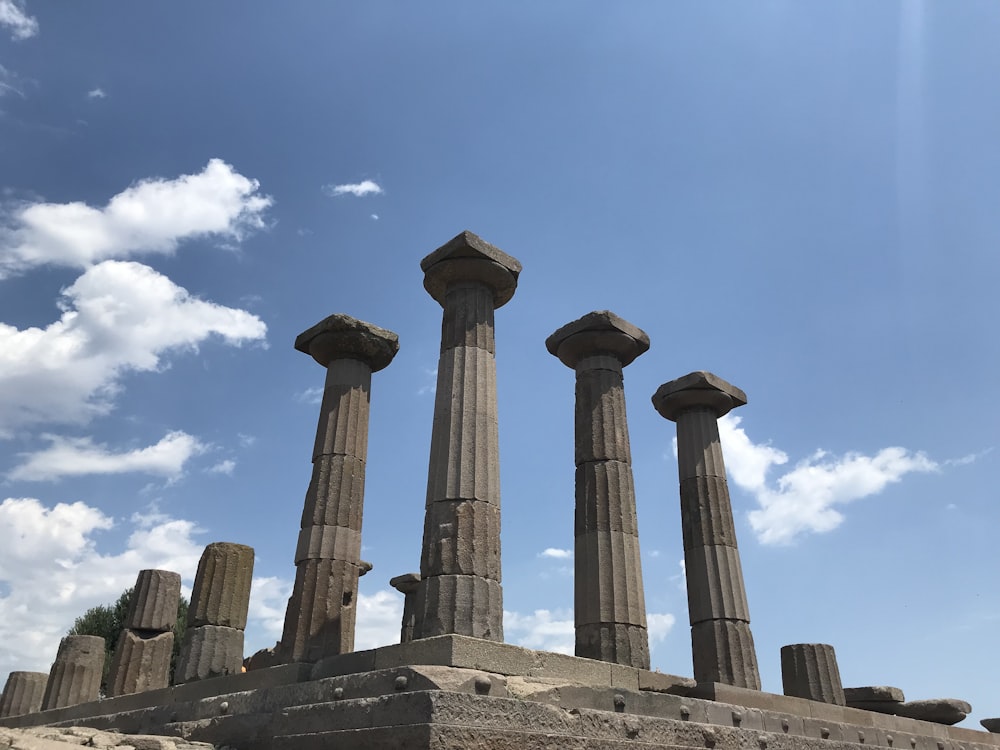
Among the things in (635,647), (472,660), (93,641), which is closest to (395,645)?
(472,660)

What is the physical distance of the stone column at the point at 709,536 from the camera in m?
15.7

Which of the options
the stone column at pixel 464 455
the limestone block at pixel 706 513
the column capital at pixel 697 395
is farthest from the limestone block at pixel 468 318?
the limestone block at pixel 706 513

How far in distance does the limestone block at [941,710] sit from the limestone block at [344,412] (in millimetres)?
14246

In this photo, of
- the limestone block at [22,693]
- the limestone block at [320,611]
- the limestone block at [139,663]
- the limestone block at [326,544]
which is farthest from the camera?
the limestone block at [22,693]

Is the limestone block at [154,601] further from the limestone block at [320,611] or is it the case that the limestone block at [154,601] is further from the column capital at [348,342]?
the column capital at [348,342]

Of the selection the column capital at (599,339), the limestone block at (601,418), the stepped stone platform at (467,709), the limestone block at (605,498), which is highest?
the column capital at (599,339)

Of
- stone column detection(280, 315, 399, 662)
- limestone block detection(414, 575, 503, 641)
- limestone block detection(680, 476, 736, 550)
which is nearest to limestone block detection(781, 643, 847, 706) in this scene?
limestone block detection(680, 476, 736, 550)

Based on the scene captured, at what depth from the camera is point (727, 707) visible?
34.7 feet

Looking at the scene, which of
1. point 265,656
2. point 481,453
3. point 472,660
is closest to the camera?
point 472,660

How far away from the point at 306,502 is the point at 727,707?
27.5 ft

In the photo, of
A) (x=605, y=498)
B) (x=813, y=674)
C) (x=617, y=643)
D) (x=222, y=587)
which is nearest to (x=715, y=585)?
(x=813, y=674)

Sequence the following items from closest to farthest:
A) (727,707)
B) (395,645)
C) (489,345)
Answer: (395,645) < (727,707) < (489,345)

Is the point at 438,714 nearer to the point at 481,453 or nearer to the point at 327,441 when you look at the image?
the point at 481,453

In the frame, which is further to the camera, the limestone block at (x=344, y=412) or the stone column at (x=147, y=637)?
the stone column at (x=147, y=637)
